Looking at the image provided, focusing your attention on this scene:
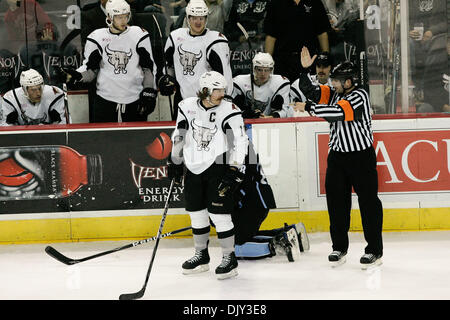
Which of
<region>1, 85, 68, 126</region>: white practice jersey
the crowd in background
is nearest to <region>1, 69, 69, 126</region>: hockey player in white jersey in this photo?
<region>1, 85, 68, 126</region>: white practice jersey

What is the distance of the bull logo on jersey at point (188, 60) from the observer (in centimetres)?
596

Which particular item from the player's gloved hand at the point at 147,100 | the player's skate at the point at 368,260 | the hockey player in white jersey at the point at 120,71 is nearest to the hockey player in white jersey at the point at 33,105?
the hockey player in white jersey at the point at 120,71

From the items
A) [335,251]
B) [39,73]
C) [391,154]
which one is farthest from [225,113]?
[39,73]

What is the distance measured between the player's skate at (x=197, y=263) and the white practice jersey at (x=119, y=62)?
1.68 m

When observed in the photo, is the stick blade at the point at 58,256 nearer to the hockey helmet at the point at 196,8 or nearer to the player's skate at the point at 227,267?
the player's skate at the point at 227,267

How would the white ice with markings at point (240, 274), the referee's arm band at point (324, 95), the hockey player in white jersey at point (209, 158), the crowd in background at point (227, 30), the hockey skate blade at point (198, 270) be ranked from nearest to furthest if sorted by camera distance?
the white ice with markings at point (240, 274)
the hockey player in white jersey at point (209, 158)
the hockey skate blade at point (198, 270)
the referee's arm band at point (324, 95)
the crowd in background at point (227, 30)

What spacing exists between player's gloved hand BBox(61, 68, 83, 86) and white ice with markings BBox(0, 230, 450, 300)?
1.20 m

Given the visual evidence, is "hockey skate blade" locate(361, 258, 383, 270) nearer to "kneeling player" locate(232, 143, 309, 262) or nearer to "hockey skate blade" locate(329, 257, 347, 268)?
"hockey skate blade" locate(329, 257, 347, 268)

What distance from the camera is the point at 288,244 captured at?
504cm

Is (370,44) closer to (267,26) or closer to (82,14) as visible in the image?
(267,26)

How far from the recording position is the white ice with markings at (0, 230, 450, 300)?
14.1ft

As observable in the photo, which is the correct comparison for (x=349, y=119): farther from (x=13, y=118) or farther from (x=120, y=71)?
(x=13, y=118)

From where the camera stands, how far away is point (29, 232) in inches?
226

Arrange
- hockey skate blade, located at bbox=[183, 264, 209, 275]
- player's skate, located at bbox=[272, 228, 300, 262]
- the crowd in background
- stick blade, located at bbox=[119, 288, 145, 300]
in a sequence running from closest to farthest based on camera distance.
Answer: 1. stick blade, located at bbox=[119, 288, 145, 300]
2. hockey skate blade, located at bbox=[183, 264, 209, 275]
3. player's skate, located at bbox=[272, 228, 300, 262]
4. the crowd in background
